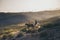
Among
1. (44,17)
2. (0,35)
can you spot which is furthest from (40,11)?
(0,35)

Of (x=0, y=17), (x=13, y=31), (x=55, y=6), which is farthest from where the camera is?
(x=55, y=6)

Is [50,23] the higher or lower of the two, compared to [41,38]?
Result: higher

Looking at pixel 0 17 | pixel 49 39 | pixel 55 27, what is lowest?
pixel 49 39

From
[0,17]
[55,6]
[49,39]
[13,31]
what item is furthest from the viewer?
[55,6]

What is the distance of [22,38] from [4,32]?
0.25 meters

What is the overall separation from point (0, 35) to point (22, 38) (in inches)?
10.8

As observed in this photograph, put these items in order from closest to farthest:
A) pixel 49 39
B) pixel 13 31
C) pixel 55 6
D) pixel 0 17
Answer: pixel 49 39 < pixel 13 31 < pixel 0 17 < pixel 55 6

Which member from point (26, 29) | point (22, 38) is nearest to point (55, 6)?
point (26, 29)

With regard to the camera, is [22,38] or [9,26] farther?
[9,26]

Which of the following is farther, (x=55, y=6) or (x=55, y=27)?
(x=55, y=6)

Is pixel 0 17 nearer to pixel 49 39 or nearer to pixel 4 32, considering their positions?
pixel 4 32

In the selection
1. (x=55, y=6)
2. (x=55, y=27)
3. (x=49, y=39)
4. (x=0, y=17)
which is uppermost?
(x=55, y=6)

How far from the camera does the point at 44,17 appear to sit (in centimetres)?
183

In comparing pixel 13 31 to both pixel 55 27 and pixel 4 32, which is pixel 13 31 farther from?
pixel 55 27
